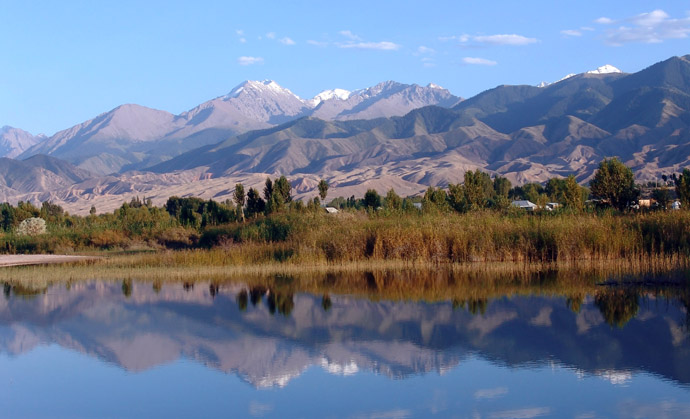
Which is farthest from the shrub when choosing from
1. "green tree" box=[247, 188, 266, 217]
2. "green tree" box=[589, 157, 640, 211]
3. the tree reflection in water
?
the tree reflection in water

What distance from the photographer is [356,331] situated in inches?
501

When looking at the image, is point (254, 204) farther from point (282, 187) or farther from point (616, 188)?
point (616, 188)

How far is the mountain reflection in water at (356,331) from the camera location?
35.0 ft

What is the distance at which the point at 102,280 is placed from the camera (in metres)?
20.8

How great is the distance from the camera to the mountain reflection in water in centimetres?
1066

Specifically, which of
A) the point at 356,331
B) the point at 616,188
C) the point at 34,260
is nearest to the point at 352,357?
the point at 356,331

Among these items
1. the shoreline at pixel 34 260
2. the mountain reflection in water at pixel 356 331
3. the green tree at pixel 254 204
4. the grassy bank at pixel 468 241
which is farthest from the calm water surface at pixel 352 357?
the green tree at pixel 254 204

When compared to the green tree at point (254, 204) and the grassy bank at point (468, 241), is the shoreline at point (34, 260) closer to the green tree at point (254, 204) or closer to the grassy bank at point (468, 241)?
the grassy bank at point (468, 241)

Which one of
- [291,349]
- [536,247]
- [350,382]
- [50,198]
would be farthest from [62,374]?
[50,198]

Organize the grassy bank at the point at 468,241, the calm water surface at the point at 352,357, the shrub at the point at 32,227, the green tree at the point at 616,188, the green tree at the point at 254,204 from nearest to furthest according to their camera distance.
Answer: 1. the calm water surface at the point at 352,357
2. the grassy bank at the point at 468,241
3. the green tree at the point at 616,188
4. the green tree at the point at 254,204
5. the shrub at the point at 32,227

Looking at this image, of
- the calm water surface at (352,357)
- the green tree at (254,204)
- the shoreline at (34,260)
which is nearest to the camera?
the calm water surface at (352,357)

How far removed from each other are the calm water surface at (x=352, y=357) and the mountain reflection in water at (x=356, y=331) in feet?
0.12

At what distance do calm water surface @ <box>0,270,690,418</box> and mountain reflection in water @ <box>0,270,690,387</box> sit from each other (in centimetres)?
4

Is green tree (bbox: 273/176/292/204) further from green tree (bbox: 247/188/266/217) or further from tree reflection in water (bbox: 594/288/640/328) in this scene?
tree reflection in water (bbox: 594/288/640/328)
